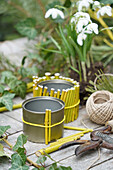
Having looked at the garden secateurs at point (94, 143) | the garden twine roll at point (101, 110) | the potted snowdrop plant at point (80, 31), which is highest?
the potted snowdrop plant at point (80, 31)

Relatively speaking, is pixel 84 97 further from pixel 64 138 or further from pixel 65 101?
pixel 64 138

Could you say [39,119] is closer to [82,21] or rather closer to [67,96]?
[67,96]

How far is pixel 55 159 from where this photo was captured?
139 centimetres

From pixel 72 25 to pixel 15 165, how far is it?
1.15m

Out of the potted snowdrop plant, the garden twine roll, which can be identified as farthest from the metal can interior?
the potted snowdrop plant

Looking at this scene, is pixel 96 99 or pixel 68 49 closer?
pixel 96 99

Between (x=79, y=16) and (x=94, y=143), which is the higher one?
(x=79, y=16)

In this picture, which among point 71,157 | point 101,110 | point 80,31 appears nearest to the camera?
point 71,157

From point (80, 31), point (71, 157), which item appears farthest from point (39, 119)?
point (80, 31)

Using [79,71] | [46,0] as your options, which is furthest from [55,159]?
[46,0]

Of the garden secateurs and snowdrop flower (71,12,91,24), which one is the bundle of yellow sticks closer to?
the garden secateurs

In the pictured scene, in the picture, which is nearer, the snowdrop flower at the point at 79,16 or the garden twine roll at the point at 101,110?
the garden twine roll at the point at 101,110

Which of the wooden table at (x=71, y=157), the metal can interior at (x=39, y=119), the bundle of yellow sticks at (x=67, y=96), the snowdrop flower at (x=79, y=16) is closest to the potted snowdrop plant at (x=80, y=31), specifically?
the snowdrop flower at (x=79, y=16)

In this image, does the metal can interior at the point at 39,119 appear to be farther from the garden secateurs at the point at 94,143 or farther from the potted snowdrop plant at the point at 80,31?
the potted snowdrop plant at the point at 80,31
